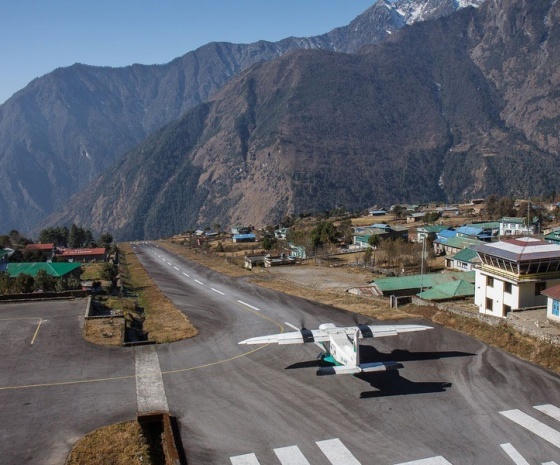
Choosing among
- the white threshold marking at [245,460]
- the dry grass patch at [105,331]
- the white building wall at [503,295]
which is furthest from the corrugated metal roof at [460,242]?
the white threshold marking at [245,460]

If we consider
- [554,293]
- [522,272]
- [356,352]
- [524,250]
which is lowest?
[356,352]

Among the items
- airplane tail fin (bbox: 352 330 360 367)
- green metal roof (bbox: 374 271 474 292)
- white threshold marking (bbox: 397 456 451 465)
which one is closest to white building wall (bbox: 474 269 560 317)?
green metal roof (bbox: 374 271 474 292)

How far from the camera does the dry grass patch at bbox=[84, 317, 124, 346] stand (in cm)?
3979

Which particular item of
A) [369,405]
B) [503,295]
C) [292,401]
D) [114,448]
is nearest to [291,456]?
[292,401]

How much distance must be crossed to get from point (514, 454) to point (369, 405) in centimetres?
762

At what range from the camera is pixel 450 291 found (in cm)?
6075

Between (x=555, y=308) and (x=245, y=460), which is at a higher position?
(x=555, y=308)

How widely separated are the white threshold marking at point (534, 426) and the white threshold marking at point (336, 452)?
29.9 feet

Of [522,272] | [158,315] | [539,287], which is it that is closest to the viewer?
[522,272]

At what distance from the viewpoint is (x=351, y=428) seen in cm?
2561

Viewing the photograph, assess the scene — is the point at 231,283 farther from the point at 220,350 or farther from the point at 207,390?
the point at 207,390

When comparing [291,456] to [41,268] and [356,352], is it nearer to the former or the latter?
[356,352]

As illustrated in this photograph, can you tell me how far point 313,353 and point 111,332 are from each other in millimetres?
17078

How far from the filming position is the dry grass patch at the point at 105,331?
131ft
